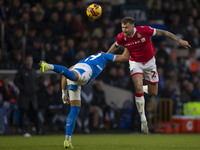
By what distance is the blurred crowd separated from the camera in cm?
1594

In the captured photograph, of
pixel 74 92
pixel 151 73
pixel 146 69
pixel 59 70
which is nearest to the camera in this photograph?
pixel 59 70

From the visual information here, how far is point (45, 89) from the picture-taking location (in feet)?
53.3

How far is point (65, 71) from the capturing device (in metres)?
9.35

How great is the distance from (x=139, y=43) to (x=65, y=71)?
2410mm

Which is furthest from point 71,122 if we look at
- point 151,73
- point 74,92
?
point 151,73

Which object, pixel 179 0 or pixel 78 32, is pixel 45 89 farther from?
pixel 179 0

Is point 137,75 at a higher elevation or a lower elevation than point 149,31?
lower

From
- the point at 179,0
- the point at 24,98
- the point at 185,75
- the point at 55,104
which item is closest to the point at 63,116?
the point at 55,104

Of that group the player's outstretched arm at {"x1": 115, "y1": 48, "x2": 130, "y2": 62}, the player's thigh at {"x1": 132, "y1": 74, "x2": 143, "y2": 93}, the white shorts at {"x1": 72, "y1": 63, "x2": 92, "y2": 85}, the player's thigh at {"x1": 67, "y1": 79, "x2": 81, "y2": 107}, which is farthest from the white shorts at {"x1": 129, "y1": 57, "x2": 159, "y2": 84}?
the player's thigh at {"x1": 67, "y1": 79, "x2": 81, "y2": 107}

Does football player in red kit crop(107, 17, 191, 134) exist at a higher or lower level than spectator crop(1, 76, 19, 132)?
higher

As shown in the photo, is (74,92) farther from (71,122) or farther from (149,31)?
(149,31)

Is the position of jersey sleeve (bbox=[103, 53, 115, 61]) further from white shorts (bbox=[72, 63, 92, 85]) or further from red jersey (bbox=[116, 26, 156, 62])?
red jersey (bbox=[116, 26, 156, 62])

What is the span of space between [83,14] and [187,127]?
19.3 ft

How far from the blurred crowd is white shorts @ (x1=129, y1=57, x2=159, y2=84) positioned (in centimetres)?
448
